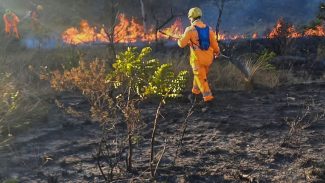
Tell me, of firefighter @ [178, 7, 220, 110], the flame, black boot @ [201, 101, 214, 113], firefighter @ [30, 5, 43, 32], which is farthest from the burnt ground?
firefighter @ [30, 5, 43, 32]

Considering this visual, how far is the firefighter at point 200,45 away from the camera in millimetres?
8414

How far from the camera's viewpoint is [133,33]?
22.9m

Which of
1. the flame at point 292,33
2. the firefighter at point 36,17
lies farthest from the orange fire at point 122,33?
the flame at point 292,33

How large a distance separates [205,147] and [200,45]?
2.60m

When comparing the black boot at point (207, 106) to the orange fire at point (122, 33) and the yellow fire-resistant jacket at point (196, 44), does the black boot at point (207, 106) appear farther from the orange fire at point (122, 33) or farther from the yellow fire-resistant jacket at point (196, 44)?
the orange fire at point (122, 33)

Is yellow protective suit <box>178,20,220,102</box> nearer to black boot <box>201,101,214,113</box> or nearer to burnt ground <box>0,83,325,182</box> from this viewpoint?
black boot <box>201,101,214,113</box>

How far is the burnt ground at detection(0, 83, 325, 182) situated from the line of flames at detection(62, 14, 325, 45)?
549 cm

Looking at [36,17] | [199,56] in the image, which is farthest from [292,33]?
[36,17]

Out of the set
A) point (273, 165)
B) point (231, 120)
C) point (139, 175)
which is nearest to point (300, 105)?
point (231, 120)

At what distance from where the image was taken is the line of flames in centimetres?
1600

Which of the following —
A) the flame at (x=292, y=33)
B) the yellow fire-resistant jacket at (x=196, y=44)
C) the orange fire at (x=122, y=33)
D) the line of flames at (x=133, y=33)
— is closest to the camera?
the yellow fire-resistant jacket at (x=196, y=44)

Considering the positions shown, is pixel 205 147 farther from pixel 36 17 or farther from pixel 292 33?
pixel 36 17

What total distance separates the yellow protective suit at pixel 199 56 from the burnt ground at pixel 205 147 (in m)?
0.31

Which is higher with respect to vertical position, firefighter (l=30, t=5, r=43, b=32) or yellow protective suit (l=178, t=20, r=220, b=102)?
firefighter (l=30, t=5, r=43, b=32)
